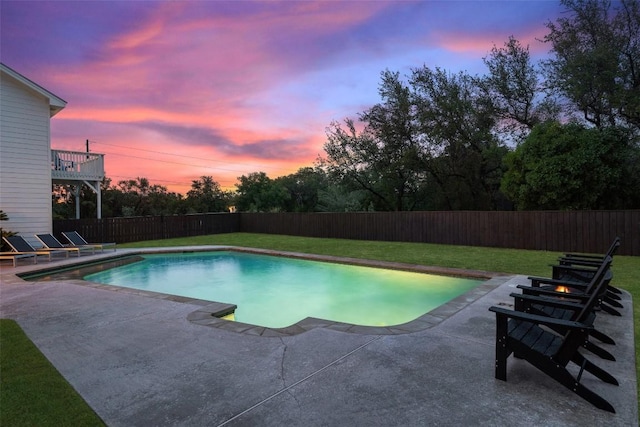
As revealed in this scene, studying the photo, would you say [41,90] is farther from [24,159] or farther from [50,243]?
[50,243]

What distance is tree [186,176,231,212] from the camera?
32.4 metres

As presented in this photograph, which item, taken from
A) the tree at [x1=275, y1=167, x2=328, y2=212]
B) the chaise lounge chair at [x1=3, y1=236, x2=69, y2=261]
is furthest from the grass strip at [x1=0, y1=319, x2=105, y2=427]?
the tree at [x1=275, y1=167, x2=328, y2=212]

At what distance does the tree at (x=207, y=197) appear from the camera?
32.4m

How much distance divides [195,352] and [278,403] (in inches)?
50.9

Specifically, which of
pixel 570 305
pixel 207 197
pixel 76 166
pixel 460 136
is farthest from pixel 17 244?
pixel 207 197

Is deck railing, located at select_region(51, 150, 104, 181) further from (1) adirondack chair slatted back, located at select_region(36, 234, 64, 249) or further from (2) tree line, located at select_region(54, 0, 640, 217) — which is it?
(2) tree line, located at select_region(54, 0, 640, 217)

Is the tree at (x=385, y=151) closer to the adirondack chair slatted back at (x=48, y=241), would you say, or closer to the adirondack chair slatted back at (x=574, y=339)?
the adirondack chair slatted back at (x=48, y=241)

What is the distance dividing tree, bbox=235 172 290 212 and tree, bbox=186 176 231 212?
4.93 feet

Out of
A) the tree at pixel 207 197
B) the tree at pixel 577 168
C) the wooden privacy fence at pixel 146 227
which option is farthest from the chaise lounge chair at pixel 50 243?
the tree at pixel 207 197

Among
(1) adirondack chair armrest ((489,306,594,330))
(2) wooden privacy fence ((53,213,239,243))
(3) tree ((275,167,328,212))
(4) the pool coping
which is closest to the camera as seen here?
(1) adirondack chair armrest ((489,306,594,330))

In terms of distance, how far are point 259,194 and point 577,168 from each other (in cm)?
2679

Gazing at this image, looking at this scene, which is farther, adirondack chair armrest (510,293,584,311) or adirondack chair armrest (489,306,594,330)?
adirondack chair armrest (510,293,584,311)

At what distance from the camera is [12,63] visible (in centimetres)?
1131

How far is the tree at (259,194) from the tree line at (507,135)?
6.82 meters
